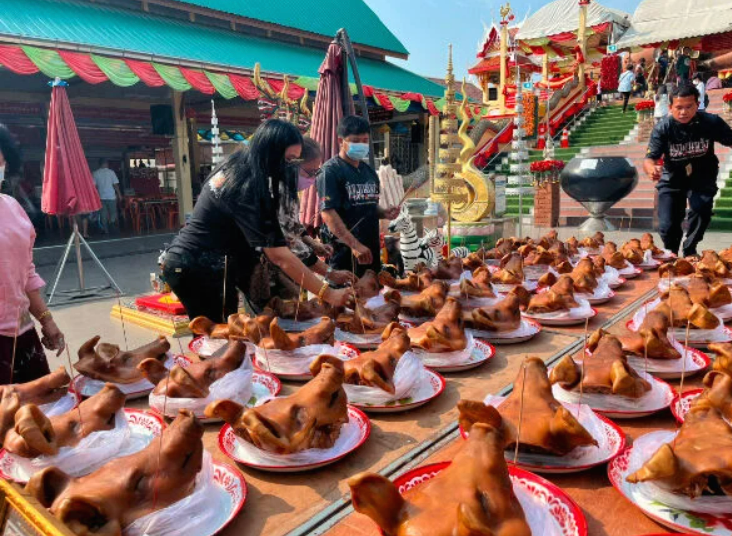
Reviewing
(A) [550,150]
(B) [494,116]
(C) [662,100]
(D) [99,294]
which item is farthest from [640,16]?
(D) [99,294]

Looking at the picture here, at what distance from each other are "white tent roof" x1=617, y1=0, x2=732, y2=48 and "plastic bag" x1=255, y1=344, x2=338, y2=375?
2172cm

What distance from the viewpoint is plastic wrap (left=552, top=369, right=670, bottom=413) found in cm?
134

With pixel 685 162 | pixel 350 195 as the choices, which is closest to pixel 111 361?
pixel 350 195

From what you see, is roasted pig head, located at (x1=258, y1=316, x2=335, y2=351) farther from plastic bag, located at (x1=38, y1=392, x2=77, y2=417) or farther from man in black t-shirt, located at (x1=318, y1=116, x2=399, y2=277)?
man in black t-shirt, located at (x1=318, y1=116, x2=399, y2=277)

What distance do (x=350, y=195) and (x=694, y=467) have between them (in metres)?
2.64

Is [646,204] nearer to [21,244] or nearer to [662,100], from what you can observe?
[662,100]

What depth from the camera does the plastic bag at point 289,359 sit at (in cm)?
172

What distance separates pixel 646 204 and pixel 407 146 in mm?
9890

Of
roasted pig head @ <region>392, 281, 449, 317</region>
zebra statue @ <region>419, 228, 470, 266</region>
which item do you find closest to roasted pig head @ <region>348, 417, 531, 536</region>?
roasted pig head @ <region>392, 281, 449, 317</region>

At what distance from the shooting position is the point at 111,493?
93cm

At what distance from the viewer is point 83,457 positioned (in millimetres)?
1145

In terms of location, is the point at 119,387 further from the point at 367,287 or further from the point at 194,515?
the point at 367,287

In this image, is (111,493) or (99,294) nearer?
(111,493)

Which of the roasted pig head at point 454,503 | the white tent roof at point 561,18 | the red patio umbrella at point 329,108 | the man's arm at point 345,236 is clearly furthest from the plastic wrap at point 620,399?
the white tent roof at point 561,18
